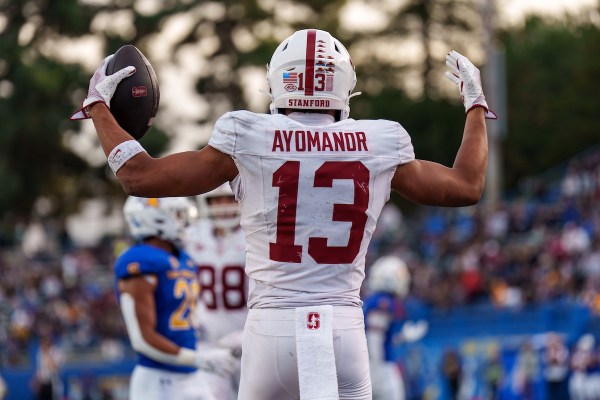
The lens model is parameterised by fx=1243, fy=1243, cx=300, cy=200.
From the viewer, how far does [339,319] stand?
4371 millimetres

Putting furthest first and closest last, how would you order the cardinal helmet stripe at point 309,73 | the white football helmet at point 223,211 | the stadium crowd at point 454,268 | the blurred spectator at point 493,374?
the stadium crowd at point 454,268, the blurred spectator at point 493,374, the white football helmet at point 223,211, the cardinal helmet stripe at point 309,73

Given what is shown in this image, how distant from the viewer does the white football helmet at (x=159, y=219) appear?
7078mm

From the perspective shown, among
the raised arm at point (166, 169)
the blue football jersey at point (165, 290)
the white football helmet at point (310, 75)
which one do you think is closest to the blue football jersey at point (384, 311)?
the blue football jersey at point (165, 290)

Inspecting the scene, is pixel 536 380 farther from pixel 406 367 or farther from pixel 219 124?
pixel 219 124

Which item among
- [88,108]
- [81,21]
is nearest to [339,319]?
[88,108]

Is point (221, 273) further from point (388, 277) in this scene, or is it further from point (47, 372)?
point (47, 372)

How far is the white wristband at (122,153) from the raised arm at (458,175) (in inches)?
37.0

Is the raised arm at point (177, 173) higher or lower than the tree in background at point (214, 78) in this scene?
lower

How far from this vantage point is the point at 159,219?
7.07m

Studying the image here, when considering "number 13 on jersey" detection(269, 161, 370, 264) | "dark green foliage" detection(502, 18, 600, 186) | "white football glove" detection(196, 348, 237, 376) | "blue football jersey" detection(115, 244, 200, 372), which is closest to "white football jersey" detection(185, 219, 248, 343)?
"white football glove" detection(196, 348, 237, 376)

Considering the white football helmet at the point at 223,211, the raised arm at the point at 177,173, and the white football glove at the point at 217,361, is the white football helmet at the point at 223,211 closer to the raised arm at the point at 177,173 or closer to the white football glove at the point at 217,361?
the white football glove at the point at 217,361

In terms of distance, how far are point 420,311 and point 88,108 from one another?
14.5 meters

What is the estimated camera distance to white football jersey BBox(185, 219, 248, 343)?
7.98m

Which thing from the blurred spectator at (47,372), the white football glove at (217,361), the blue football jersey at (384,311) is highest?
the blue football jersey at (384,311)
